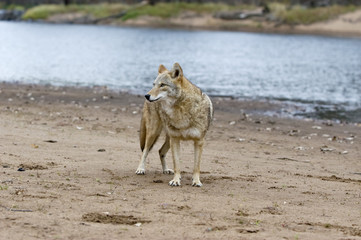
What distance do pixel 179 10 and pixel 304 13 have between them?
17.9 metres

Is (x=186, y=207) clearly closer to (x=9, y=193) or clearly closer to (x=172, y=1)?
(x=9, y=193)

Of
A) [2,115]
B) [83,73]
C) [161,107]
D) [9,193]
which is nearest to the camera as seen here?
[9,193]

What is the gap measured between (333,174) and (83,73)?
73.4 ft

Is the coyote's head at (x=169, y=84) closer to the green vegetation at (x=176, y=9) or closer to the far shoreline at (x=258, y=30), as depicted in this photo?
the far shoreline at (x=258, y=30)

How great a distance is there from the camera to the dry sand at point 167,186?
6.28 m

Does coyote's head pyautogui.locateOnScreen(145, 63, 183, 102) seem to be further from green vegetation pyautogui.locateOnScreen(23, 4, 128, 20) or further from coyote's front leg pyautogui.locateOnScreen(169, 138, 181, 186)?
green vegetation pyautogui.locateOnScreen(23, 4, 128, 20)

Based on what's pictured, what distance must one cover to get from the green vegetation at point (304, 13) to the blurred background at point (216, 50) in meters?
0.12

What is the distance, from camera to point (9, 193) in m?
7.08

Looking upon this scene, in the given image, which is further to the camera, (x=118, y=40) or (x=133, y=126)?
(x=118, y=40)

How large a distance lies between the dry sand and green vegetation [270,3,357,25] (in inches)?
2352

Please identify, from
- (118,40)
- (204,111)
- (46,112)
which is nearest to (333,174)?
(204,111)

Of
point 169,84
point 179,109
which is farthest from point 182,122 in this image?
point 169,84

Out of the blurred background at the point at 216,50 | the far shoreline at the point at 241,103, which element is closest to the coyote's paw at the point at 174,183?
the far shoreline at the point at 241,103

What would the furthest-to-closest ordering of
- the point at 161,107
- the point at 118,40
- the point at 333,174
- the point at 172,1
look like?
the point at 172,1 < the point at 118,40 < the point at 333,174 < the point at 161,107
